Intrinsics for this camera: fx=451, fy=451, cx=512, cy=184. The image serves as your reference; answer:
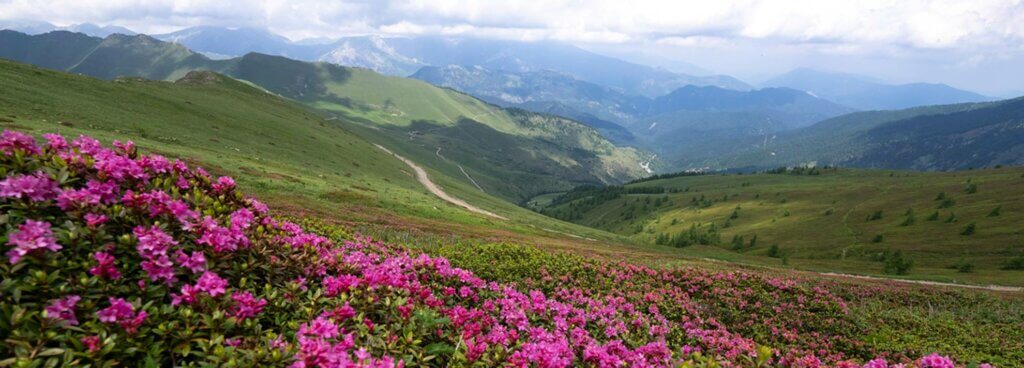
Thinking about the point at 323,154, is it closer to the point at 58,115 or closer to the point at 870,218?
the point at 58,115

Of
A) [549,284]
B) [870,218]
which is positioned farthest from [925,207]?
[549,284]

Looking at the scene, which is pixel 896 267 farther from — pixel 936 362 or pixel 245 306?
pixel 245 306

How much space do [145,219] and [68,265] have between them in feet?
3.98

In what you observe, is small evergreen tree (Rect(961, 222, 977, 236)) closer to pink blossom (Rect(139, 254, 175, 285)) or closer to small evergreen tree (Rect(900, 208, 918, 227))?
small evergreen tree (Rect(900, 208, 918, 227))

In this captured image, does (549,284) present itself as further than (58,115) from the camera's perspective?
No

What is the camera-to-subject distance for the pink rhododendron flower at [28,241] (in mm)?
4877

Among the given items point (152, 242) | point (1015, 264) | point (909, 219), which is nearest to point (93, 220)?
point (152, 242)

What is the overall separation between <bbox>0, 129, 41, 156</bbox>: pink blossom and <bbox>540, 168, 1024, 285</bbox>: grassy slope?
72952 mm

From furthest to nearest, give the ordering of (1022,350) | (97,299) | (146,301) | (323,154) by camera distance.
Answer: (323,154) < (1022,350) < (146,301) < (97,299)

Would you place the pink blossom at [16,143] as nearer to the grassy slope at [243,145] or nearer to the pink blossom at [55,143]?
the pink blossom at [55,143]

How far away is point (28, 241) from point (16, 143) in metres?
2.74

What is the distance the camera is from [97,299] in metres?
5.29

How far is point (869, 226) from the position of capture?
11188 cm

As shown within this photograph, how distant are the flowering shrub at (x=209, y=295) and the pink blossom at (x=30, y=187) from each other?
17mm
